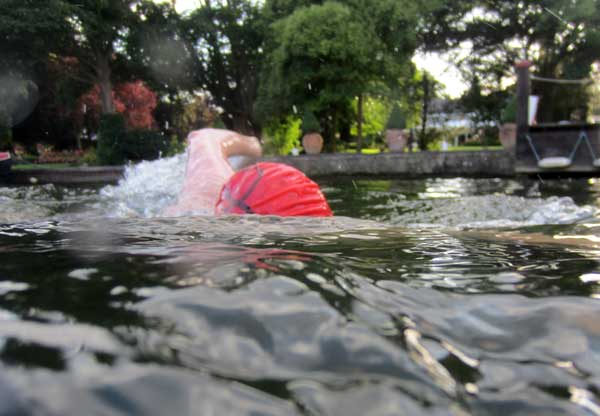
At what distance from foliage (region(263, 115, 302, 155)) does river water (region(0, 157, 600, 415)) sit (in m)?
23.9

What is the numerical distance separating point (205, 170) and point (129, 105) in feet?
103

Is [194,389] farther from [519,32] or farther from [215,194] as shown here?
[519,32]

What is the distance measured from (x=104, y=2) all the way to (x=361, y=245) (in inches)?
913

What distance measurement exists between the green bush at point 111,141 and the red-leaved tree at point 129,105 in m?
12.6

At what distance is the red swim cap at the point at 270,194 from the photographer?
A: 11.4 feet

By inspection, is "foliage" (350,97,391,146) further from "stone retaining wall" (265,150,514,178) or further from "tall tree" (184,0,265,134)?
"stone retaining wall" (265,150,514,178)

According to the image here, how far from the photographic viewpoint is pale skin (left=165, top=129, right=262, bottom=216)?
15.1 feet

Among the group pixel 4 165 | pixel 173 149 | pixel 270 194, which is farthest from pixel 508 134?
pixel 4 165

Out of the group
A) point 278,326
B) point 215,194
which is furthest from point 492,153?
point 278,326

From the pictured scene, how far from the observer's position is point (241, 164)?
614 centimetres

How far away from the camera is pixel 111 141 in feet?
62.0

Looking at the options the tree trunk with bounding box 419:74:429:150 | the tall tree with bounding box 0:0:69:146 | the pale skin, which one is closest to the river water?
the pale skin

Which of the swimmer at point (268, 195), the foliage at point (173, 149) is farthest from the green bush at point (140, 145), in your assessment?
the swimmer at point (268, 195)

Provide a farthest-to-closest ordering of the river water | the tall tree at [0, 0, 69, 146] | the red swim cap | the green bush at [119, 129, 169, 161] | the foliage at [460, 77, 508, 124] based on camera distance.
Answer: the foliage at [460, 77, 508, 124]
the green bush at [119, 129, 169, 161]
the tall tree at [0, 0, 69, 146]
the red swim cap
the river water
